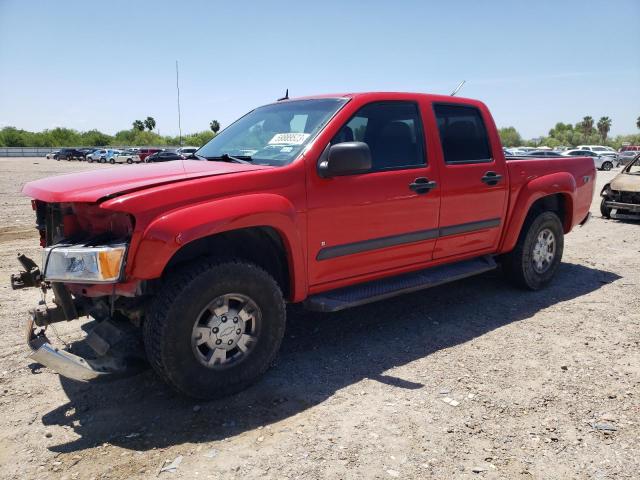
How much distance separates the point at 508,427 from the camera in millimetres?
2844

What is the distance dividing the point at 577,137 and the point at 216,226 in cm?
8972

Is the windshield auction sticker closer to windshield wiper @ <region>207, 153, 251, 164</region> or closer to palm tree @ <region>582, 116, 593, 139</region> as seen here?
windshield wiper @ <region>207, 153, 251, 164</region>

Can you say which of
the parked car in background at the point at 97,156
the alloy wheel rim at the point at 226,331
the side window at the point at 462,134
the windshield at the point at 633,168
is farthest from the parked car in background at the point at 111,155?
the alloy wheel rim at the point at 226,331

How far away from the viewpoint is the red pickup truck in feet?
9.14

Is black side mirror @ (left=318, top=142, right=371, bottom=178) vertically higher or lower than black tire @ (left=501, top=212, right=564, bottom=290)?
higher

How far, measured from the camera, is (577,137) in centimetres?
8012

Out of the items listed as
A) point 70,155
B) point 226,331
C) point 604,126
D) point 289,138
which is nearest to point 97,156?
point 70,155

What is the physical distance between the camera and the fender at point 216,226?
271cm

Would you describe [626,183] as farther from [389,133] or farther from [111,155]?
[111,155]

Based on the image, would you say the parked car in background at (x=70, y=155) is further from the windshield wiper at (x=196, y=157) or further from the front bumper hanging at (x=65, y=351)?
the front bumper hanging at (x=65, y=351)

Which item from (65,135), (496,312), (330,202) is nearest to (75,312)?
(330,202)

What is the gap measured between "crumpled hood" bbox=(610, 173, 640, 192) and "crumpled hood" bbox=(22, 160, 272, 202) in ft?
31.3

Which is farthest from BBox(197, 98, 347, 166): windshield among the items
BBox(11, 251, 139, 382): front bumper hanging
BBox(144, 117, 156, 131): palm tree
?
BBox(144, 117, 156, 131): palm tree

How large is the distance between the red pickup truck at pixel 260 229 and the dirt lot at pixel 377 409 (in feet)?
1.12
